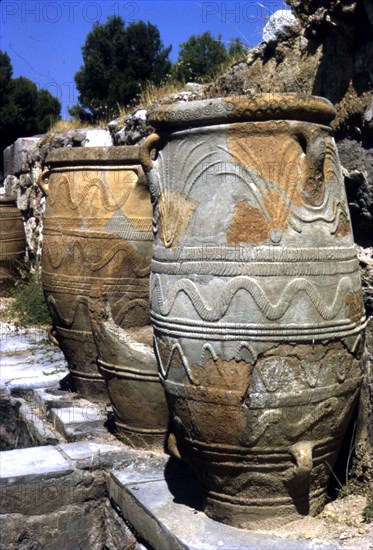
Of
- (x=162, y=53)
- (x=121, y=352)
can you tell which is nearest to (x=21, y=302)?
(x=121, y=352)

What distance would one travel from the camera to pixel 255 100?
2.45 m

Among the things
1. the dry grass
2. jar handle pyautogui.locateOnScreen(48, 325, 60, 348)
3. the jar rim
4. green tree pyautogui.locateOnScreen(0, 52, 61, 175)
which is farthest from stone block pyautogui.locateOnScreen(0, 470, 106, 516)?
green tree pyautogui.locateOnScreen(0, 52, 61, 175)

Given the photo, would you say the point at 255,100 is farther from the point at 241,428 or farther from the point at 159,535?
the point at 159,535

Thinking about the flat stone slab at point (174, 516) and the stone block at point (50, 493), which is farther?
the stone block at point (50, 493)

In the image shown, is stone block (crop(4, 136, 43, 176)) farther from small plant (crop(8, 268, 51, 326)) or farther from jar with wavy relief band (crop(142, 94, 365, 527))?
jar with wavy relief band (crop(142, 94, 365, 527))

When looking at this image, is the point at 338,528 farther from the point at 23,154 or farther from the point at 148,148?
the point at 23,154

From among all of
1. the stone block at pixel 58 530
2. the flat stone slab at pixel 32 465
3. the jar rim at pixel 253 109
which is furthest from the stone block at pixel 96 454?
the jar rim at pixel 253 109

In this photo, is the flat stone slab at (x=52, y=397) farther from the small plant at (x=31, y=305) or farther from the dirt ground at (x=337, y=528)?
the small plant at (x=31, y=305)

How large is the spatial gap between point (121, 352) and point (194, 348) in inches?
38.9

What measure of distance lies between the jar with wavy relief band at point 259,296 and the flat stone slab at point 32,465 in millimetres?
864

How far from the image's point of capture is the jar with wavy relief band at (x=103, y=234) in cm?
403

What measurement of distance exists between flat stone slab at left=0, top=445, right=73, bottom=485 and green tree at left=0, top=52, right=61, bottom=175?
24.0m

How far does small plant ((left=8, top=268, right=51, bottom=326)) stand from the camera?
23.9ft

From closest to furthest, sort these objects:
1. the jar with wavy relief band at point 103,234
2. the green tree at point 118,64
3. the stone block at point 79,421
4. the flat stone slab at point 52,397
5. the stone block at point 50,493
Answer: the stone block at point 50,493
the stone block at point 79,421
the jar with wavy relief band at point 103,234
the flat stone slab at point 52,397
the green tree at point 118,64
